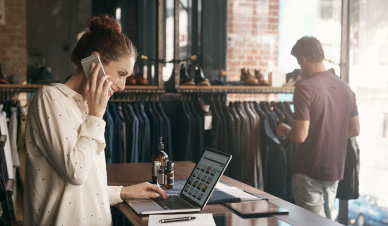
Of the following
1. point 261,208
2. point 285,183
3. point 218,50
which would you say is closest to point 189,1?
point 218,50

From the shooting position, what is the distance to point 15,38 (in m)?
5.13

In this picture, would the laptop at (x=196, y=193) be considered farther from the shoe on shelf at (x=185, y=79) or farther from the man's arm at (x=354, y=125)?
the shoe on shelf at (x=185, y=79)

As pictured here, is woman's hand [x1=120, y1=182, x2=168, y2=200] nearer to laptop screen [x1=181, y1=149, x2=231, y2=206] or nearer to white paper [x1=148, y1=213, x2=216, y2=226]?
laptop screen [x1=181, y1=149, x2=231, y2=206]

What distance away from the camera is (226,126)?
456 cm

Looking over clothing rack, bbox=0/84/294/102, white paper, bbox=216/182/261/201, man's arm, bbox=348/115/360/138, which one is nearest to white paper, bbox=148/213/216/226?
white paper, bbox=216/182/261/201

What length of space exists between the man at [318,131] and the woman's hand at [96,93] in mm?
2021

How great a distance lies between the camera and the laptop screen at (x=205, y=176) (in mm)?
2018

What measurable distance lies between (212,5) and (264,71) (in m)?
1.04

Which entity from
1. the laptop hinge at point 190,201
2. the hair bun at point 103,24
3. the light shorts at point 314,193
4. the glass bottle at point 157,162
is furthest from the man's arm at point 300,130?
the hair bun at point 103,24

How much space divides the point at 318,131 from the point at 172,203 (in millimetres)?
1725

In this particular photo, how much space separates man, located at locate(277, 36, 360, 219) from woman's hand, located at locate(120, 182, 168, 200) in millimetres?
1523

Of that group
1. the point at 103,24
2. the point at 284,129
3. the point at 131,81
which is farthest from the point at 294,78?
the point at 103,24

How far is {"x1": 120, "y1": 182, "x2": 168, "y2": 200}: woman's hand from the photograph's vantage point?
2.14 meters

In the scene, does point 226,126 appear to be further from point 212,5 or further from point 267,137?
point 212,5
